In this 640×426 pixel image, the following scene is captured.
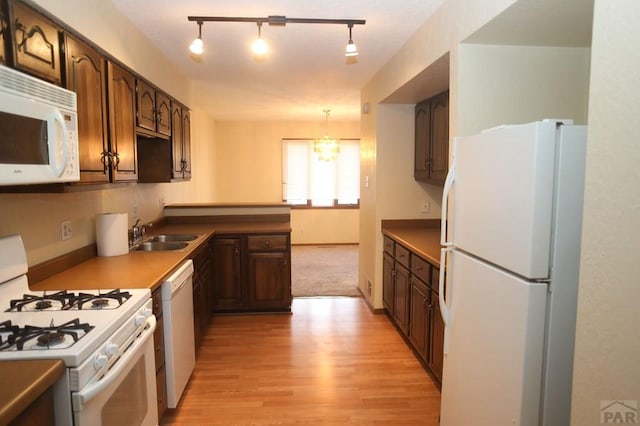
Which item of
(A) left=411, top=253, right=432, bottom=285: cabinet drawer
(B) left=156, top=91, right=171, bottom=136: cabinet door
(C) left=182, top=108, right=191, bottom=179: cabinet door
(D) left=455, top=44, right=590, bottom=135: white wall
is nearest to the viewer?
→ (D) left=455, top=44, right=590, bottom=135: white wall

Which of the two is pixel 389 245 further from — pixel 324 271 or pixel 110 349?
pixel 110 349

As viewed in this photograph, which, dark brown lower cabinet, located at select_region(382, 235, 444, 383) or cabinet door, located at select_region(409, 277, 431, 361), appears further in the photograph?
cabinet door, located at select_region(409, 277, 431, 361)

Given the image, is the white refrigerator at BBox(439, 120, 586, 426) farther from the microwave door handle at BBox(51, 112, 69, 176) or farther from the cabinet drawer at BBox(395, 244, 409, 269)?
the microwave door handle at BBox(51, 112, 69, 176)

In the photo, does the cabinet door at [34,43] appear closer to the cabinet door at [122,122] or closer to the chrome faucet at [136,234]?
the cabinet door at [122,122]

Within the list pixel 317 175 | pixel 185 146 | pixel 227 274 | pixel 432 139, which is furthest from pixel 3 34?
pixel 317 175

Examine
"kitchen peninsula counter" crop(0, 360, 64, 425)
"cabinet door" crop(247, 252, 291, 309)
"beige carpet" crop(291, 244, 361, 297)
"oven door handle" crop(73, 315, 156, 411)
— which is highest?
"kitchen peninsula counter" crop(0, 360, 64, 425)

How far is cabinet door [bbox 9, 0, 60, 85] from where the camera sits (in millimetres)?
1449

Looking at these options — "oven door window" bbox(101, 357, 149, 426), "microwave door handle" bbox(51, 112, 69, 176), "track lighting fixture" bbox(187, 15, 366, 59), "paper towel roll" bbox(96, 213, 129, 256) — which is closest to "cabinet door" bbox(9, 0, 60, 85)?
"microwave door handle" bbox(51, 112, 69, 176)

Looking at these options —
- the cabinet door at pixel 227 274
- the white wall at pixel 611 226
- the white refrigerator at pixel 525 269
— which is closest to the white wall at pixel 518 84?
the white refrigerator at pixel 525 269

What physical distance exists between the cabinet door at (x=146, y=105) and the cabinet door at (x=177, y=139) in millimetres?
502

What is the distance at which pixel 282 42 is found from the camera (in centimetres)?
311

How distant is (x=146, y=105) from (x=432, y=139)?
7.95ft

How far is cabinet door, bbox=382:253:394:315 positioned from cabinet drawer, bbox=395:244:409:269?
0.83 ft

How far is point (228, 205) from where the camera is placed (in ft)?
15.0
